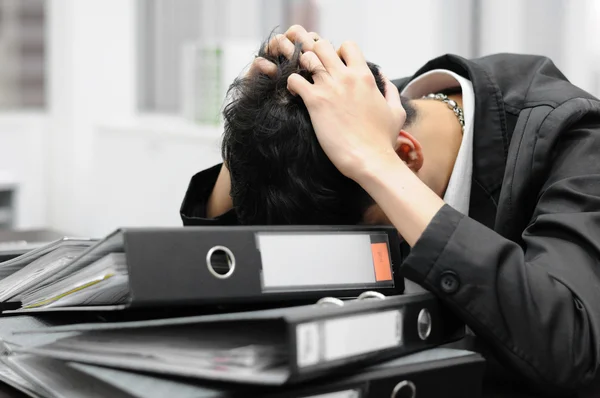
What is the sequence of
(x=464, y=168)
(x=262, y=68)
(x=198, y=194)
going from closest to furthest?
(x=262, y=68) → (x=464, y=168) → (x=198, y=194)

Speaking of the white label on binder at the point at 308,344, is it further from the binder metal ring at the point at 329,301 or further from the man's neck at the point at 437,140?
A: the man's neck at the point at 437,140

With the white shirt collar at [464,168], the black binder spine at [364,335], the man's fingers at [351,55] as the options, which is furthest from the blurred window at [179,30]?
the black binder spine at [364,335]

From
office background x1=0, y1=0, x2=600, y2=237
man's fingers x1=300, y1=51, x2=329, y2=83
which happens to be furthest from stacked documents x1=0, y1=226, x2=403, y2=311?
office background x1=0, y1=0, x2=600, y2=237

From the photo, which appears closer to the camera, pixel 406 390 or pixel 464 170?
pixel 406 390

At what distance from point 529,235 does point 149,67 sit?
131 inches

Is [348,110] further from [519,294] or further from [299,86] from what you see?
[519,294]

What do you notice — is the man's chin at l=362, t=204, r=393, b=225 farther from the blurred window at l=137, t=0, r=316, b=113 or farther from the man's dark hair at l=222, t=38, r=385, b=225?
the blurred window at l=137, t=0, r=316, b=113

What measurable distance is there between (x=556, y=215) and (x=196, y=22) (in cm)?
304

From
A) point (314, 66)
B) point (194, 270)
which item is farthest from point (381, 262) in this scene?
point (314, 66)

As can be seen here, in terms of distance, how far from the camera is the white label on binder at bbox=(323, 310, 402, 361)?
1.77ft

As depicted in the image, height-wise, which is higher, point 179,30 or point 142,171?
point 179,30

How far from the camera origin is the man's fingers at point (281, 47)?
0.96 meters

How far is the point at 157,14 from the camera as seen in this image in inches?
150

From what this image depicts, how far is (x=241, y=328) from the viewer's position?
1.89 ft
